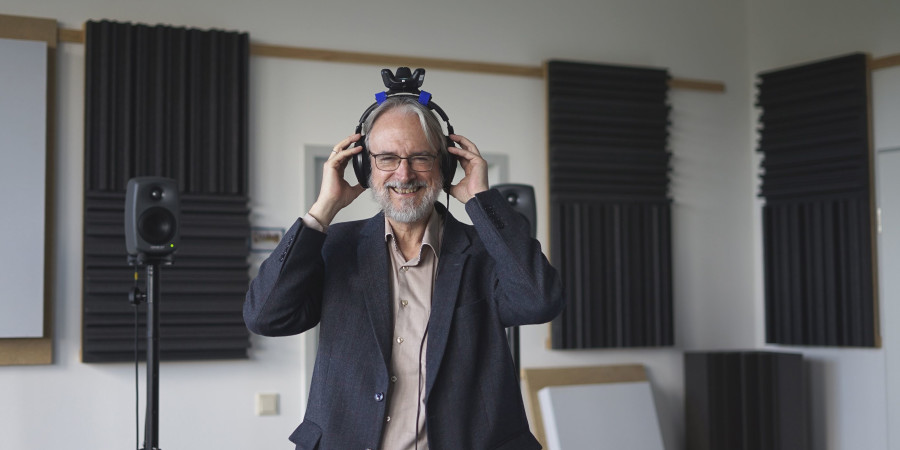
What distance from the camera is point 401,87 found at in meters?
2.11

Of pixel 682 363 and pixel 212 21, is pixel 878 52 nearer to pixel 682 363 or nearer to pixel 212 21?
pixel 682 363

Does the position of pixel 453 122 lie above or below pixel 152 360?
above

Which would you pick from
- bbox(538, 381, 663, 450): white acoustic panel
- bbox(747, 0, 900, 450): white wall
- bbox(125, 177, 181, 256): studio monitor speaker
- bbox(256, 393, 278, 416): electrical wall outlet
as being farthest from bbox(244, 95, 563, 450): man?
bbox(747, 0, 900, 450): white wall

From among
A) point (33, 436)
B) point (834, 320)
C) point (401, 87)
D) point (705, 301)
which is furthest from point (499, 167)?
point (401, 87)

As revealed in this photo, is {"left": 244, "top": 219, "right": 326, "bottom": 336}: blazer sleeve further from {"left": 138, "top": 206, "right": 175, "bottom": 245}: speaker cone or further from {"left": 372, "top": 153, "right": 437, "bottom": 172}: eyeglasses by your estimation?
{"left": 138, "top": 206, "right": 175, "bottom": 245}: speaker cone

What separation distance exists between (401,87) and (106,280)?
9.27ft

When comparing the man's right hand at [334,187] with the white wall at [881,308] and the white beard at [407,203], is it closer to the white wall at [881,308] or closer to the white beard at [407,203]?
the white beard at [407,203]

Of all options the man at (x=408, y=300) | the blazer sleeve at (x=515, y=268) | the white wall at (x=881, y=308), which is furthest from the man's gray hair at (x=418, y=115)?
the white wall at (x=881, y=308)

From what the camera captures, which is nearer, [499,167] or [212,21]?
[212,21]

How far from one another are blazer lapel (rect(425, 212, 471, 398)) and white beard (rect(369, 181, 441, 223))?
0.25ft

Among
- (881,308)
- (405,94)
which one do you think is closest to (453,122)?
(881,308)

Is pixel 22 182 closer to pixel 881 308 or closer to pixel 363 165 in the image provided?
pixel 363 165

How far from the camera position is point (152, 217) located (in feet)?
12.7

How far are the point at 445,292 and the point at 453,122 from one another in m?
3.26
